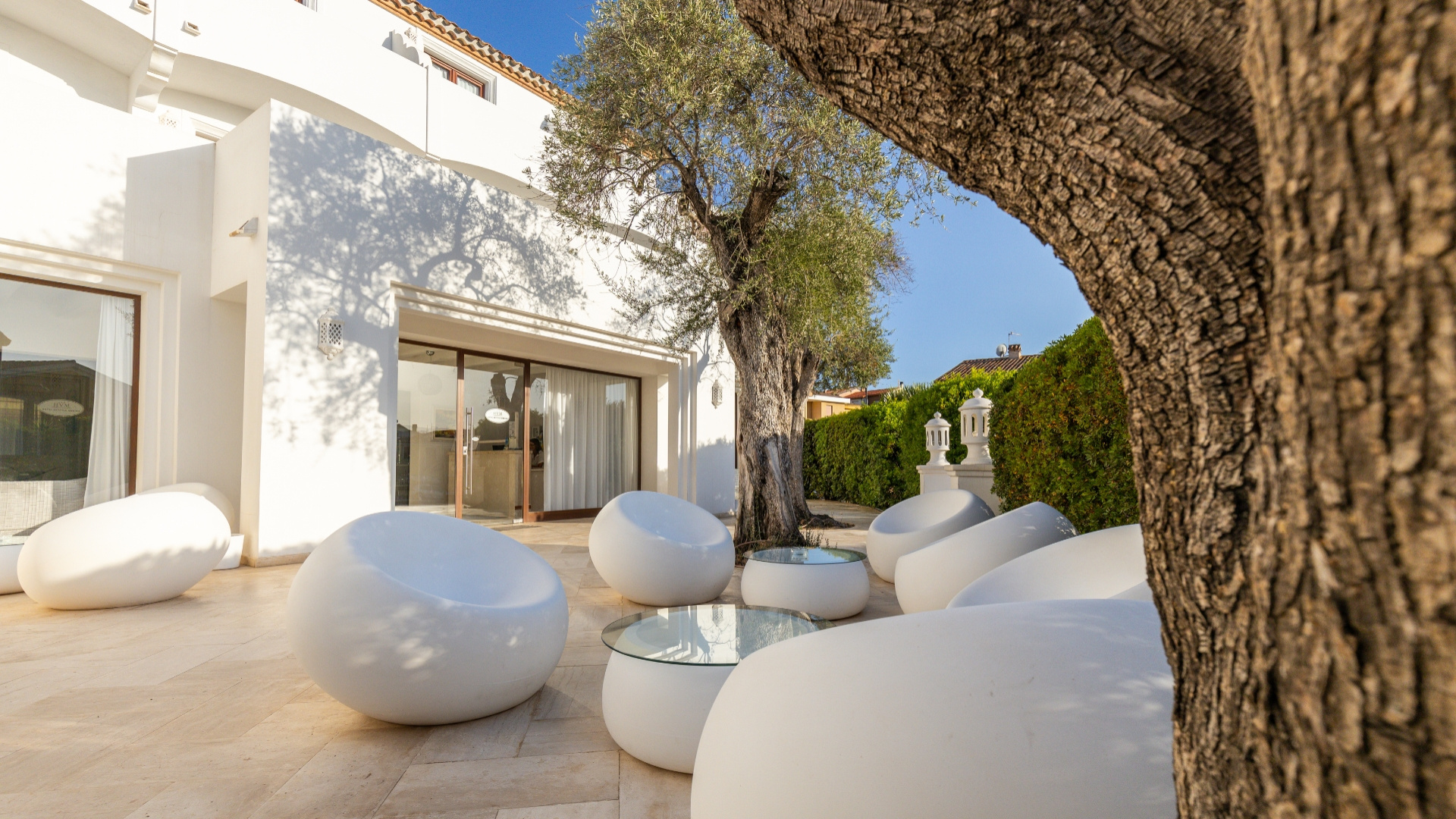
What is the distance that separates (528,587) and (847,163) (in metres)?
5.01

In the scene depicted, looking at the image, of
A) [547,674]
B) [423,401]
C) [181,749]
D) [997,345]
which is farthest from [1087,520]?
[997,345]

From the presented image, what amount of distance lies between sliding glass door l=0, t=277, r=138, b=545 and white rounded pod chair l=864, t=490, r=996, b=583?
715 centimetres

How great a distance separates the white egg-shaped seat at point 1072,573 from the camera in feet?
9.60

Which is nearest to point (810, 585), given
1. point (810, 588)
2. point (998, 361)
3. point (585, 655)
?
point (810, 588)

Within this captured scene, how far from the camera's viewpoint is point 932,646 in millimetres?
1344

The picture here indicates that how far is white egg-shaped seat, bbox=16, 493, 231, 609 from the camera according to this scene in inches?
179

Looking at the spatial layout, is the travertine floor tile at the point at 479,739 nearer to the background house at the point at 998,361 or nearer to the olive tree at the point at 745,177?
the olive tree at the point at 745,177

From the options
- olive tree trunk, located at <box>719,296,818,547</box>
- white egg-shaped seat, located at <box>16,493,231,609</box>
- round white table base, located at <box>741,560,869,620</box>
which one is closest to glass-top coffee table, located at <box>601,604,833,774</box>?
round white table base, located at <box>741,560,869,620</box>

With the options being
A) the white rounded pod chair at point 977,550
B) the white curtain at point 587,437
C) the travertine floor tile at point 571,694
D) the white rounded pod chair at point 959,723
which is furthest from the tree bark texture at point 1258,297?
the white curtain at point 587,437

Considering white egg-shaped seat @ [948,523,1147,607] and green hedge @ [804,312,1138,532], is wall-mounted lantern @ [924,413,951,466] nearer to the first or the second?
green hedge @ [804,312,1138,532]

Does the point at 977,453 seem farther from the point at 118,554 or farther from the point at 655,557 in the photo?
the point at 118,554

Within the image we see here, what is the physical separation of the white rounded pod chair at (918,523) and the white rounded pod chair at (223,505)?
5.43 metres

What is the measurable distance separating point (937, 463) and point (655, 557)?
4662 mm

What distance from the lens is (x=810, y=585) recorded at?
Answer: 4.31 metres
